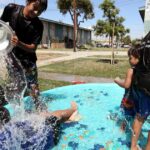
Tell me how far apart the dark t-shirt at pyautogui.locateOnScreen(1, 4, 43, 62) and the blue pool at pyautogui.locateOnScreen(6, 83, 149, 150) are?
4.14 ft

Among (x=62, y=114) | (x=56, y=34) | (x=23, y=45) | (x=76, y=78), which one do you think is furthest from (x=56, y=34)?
(x=62, y=114)

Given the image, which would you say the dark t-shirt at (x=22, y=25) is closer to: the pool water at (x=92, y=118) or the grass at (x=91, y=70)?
the pool water at (x=92, y=118)

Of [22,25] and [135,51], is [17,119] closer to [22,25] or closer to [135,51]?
[22,25]

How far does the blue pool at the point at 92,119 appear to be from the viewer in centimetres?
380

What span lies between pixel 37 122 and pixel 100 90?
124 inches

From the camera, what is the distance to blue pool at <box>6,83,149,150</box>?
3801mm

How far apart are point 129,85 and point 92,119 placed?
1.15 meters

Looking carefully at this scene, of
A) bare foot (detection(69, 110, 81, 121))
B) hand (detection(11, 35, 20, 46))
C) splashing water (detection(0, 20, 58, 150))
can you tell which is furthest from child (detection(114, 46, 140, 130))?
hand (detection(11, 35, 20, 46))

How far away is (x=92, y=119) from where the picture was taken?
4.73 m

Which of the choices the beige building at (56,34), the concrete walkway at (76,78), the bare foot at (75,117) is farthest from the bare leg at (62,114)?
the beige building at (56,34)

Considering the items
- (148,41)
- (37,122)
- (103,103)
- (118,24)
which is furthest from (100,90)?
(118,24)

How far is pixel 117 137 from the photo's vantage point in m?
4.00

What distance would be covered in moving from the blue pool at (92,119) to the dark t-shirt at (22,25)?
1261 mm

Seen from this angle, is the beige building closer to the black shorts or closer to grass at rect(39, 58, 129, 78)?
grass at rect(39, 58, 129, 78)
